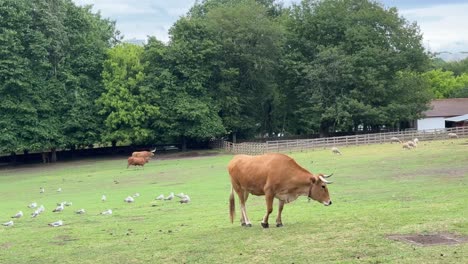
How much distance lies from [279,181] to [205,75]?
47359mm

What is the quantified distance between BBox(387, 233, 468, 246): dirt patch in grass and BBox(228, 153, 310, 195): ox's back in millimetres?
3099

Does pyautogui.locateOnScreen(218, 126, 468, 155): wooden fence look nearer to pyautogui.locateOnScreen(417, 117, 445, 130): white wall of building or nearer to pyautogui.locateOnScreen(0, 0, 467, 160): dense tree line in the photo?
pyautogui.locateOnScreen(0, 0, 467, 160): dense tree line

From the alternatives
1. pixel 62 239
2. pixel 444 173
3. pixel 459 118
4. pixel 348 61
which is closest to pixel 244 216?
pixel 62 239

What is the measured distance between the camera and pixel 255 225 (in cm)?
1385

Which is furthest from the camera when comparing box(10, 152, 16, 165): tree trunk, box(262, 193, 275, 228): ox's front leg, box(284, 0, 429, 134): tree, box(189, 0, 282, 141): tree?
box(189, 0, 282, 141): tree

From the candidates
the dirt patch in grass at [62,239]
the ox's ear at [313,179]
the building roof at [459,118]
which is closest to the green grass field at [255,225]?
the dirt patch in grass at [62,239]

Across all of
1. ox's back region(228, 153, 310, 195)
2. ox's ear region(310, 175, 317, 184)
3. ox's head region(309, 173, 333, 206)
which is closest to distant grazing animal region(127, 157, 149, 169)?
ox's back region(228, 153, 310, 195)

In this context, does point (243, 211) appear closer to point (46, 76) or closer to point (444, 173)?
point (444, 173)

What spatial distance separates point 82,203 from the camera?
23281 mm

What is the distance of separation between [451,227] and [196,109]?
4654 cm

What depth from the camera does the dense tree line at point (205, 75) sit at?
54.2 m

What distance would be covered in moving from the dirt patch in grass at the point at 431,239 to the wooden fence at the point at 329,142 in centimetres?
3812

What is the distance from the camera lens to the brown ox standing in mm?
13242

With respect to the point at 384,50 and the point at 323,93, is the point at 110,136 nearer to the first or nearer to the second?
the point at 323,93
